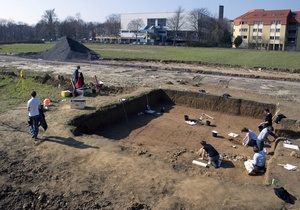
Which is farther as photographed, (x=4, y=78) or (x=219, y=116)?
(x=4, y=78)

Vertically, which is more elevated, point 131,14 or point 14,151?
point 131,14

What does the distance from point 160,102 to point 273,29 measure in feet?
243

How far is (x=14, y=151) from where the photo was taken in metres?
9.81

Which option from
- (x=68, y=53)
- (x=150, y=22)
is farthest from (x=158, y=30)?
(x=68, y=53)

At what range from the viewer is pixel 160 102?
20312 millimetres

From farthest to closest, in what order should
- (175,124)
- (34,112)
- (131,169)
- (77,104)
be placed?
1. (175,124)
2. (77,104)
3. (34,112)
4. (131,169)

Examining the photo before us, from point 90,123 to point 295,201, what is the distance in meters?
9.64

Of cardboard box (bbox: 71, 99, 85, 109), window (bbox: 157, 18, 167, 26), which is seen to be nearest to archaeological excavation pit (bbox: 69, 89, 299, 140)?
cardboard box (bbox: 71, 99, 85, 109)

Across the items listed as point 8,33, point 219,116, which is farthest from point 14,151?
point 8,33

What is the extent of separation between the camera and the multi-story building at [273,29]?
261ft

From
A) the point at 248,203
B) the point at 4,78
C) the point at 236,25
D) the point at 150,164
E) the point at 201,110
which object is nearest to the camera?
the point at 248,203

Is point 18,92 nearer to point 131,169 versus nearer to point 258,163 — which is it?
point 131,169

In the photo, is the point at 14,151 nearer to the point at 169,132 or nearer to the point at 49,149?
the point at 49,149

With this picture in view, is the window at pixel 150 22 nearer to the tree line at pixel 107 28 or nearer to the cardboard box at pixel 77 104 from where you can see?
the tree line at pixel 107 28
